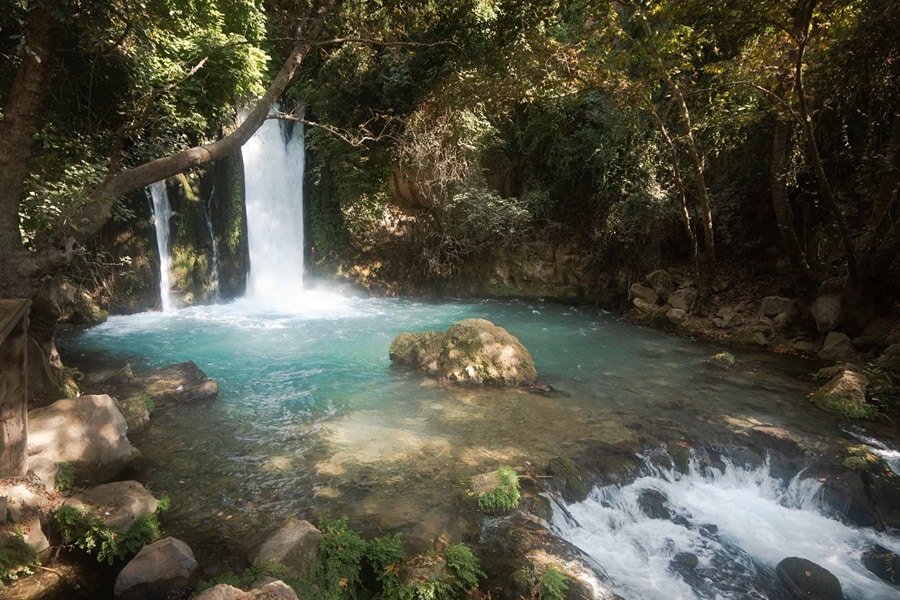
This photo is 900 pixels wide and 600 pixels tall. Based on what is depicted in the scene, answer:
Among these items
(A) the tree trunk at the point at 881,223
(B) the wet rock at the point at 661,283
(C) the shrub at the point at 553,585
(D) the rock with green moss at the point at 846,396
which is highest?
(A) the tree trunk at the point at 881,223

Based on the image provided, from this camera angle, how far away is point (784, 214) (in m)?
9.59

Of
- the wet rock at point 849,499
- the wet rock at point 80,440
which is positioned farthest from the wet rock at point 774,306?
the wet rock at point 80,440

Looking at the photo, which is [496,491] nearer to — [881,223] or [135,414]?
[135,414]

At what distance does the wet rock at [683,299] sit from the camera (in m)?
12.3

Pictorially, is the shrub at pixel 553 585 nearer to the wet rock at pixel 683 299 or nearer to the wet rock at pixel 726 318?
the wet rock at pixel 726 318

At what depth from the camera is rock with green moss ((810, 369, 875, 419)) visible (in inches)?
272

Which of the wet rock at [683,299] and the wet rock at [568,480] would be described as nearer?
the wet rock at [568,480]

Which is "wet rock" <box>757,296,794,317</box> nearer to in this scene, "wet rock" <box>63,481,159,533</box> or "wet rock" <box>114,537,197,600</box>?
"wet rock" <box>114,537,197,600</box>

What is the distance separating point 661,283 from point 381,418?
963cm

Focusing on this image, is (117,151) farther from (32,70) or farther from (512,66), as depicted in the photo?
(512,66)

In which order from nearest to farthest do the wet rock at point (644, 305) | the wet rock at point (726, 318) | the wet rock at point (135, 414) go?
the wet rock at point (135, 414)
the wet rock at point (726, 318)
the wet rock at point (644, 305)

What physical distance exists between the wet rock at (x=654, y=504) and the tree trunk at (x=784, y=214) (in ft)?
23.4

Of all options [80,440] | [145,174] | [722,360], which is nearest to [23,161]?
[145,174]

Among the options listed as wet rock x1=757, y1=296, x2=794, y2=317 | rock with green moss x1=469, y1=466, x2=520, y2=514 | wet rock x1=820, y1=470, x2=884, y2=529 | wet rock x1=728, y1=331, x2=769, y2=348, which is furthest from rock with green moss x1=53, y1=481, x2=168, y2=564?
wet rock x1=757, y1=296, x2=794, y2=317
